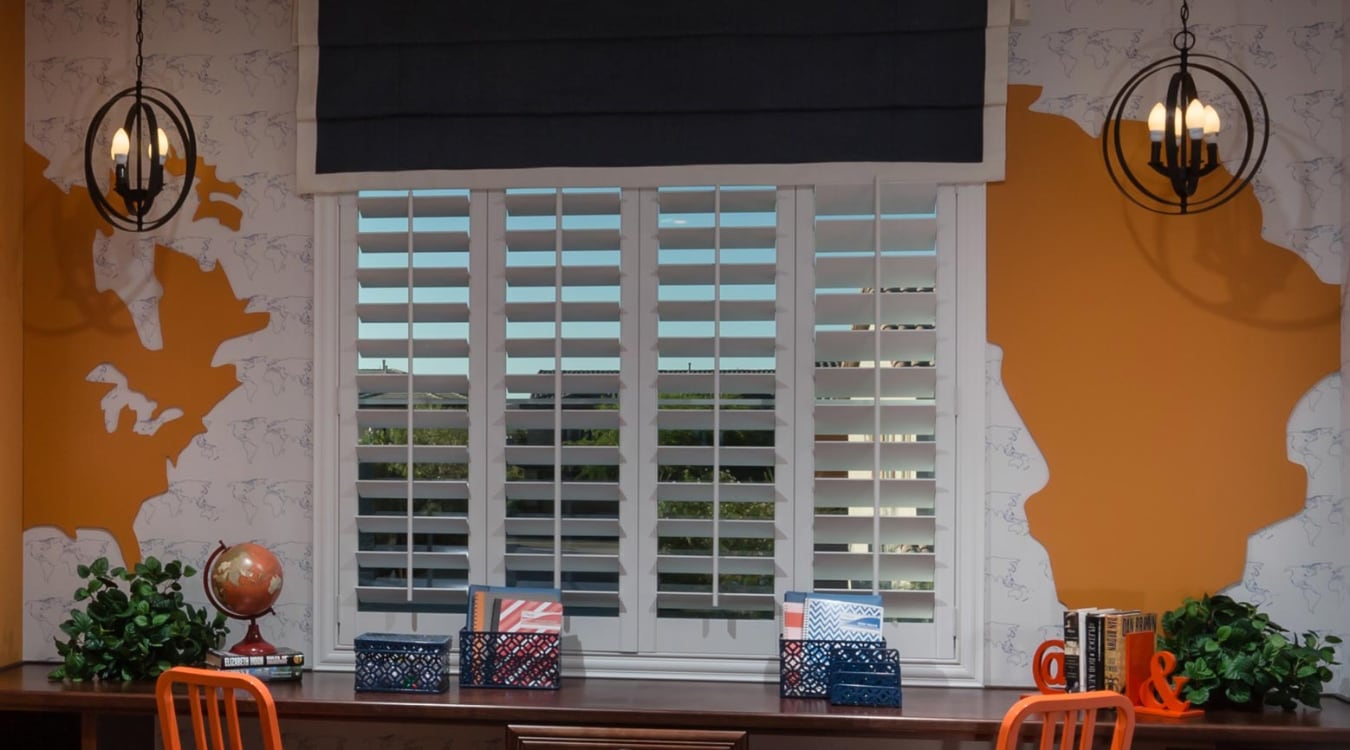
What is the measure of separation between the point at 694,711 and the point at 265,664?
108 centimetres

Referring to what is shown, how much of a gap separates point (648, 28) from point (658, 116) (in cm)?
22

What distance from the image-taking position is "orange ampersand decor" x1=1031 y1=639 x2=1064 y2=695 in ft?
9.15

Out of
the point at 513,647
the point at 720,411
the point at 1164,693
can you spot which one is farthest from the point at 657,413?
the point at 1164,693

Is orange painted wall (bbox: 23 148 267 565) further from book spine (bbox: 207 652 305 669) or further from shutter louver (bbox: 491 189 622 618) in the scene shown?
shutter louver (bbox: 491 189 622 618)

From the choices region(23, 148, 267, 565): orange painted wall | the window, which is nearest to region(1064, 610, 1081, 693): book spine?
the window

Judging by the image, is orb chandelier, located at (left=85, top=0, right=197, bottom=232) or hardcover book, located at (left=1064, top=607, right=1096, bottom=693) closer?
hardcover book, located at (left=1064, top=607, right=1096, bottom=693)

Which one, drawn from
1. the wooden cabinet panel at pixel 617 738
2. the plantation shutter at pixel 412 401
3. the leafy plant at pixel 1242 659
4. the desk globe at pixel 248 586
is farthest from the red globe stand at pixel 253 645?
the leafy plant at pixel 1242 659

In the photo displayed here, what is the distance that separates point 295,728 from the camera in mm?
3139

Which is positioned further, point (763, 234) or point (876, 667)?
point (763, 234)

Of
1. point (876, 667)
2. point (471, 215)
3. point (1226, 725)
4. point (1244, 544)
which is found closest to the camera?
point (1226, 725)

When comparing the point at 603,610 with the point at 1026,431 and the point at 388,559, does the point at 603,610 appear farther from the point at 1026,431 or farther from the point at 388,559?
the point at 1026,431

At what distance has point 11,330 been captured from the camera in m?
3.20

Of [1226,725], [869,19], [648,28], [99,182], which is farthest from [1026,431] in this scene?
[99,182]

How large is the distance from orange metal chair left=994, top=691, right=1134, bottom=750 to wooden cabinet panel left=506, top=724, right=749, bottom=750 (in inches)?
23.0
